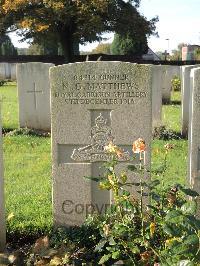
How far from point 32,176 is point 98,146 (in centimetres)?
267

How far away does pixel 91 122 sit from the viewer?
14.1ft

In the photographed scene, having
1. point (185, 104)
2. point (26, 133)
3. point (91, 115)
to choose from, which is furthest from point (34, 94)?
point (91, 115)

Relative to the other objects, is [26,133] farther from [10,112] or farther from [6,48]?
[6,48]

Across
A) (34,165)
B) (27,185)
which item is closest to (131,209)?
(27,185)

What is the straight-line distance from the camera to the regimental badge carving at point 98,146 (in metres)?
4.28

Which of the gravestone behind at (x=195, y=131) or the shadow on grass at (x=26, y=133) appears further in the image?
the shadow on grass at (x=26, y=133)

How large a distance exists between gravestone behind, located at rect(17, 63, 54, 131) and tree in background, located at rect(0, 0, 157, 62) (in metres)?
21.7

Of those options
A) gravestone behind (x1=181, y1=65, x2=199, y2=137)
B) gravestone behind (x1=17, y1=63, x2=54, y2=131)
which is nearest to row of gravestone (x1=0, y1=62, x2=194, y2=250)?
gravestone behind (x1=181, y1=65, x2=199, y2=137)

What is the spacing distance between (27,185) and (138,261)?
10.1 ft

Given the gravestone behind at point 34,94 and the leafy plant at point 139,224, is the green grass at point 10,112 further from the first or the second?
the leafy plant at point 139,224

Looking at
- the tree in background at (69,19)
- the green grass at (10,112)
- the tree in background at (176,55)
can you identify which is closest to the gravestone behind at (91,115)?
the green grass at (10,112)

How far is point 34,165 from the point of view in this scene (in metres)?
7.41

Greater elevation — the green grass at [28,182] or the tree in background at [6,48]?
the tree in background at [6,48]

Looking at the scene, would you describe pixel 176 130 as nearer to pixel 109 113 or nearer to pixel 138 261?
pixel 109 113
